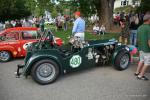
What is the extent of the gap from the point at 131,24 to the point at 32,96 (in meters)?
6.97

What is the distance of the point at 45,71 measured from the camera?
249 inches

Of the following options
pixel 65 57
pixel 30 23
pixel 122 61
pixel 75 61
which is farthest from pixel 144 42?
pixel 30 23

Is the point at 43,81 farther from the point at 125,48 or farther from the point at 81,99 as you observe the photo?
the point at 125,48

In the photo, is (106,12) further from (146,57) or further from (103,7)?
(146,57)

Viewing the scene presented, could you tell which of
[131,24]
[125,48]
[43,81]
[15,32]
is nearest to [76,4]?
[131,24]

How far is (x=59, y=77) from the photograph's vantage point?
274 inches

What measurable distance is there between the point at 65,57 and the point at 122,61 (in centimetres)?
200

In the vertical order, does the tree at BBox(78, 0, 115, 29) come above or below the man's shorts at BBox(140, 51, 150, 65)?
above

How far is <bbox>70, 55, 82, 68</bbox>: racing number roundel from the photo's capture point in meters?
6.64

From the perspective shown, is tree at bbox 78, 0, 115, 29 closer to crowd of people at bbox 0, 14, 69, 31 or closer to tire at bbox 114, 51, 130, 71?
crowd of people at bbox 0, 14, 69, 31

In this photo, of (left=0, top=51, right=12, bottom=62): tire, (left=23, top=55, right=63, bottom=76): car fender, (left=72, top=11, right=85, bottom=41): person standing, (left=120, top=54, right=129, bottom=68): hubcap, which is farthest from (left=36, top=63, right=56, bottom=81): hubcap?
(left=0, top=51, right=12, bottom=62): tire

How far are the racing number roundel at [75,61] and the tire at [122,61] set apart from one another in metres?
1.27

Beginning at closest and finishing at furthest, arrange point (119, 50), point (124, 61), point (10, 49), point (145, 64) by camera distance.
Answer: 1. point (145, 64)
2. point (119, 50)
3. point (124, 61)
4. point (10, 49)

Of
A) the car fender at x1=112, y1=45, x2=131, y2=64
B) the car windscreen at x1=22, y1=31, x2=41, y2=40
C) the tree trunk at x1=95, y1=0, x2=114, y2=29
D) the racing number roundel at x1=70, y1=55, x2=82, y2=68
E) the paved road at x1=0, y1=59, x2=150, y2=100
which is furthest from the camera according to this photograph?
the tree trunk at x1=95, y1=0, x2=114, y2=29
